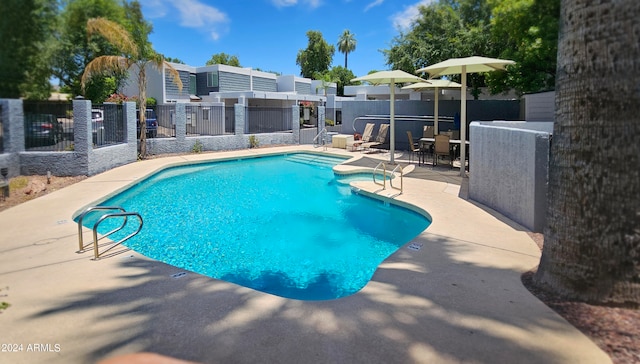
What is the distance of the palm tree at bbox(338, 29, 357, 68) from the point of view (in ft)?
233

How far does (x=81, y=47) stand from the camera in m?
19.9

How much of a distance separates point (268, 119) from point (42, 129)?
12961mm

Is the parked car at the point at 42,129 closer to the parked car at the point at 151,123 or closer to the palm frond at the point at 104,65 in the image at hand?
the palm frond at the point at 104,65

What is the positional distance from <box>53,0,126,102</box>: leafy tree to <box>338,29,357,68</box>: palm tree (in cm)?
5261

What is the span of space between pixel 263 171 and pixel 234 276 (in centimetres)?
994

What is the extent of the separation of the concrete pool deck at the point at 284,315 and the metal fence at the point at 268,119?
17.3m

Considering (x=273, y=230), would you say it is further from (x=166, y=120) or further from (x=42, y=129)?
(x=166, y=120)

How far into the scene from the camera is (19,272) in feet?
16.9

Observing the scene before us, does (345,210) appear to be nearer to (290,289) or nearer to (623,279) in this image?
(290,289)

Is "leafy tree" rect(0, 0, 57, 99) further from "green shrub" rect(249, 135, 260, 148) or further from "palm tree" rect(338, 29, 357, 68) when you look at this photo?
"palm tree" rect(338, 29, 357, 68)

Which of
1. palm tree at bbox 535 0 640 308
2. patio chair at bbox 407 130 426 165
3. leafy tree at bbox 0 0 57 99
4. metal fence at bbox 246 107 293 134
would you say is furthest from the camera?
metal fence at bbox 246 107 293 134

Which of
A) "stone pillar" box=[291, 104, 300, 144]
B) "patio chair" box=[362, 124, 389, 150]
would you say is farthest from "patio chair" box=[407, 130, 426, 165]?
"stone pillar" box=[291, 104, 300, 144]

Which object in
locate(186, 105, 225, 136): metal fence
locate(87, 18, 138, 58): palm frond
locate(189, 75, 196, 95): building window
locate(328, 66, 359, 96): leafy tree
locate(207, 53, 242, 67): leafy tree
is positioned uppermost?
locate(207, 53, 242, 67): leafy tree

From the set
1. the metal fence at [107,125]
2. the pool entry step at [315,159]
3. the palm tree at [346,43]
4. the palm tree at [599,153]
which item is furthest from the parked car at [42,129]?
the palm tree at [346,43]
